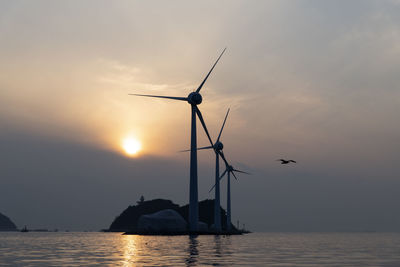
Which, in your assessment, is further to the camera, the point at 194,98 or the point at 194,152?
the point at 194,98

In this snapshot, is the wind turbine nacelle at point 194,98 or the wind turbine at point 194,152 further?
the wind turbine nacelle at point 194,98

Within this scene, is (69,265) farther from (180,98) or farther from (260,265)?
(180,98)

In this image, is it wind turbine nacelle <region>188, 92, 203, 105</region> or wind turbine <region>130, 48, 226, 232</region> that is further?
wind turbine nacelle <region>188, 92, 203, 105</region>

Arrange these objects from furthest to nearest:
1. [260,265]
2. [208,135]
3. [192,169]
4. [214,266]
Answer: [208,135] < [192,169] < [260,265] < [214,266]

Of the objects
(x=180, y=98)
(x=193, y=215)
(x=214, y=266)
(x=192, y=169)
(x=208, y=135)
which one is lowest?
(x=214, y=266)

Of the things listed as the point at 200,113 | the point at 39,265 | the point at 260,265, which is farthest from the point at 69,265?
the point at 200,113

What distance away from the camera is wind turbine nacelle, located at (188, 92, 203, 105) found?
190 metres

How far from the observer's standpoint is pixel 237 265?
62.7 metres

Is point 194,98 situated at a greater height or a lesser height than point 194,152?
greater

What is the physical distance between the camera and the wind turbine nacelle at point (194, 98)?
190m

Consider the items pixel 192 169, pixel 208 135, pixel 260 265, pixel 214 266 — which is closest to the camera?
pixel 214 266

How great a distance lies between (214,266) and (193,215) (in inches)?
5031

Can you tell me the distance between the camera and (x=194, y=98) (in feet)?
625

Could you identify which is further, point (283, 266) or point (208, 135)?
point (208, 135)
